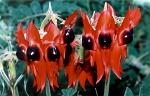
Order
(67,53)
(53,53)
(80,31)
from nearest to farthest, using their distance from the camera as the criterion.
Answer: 1. (53,53)
2. (67,53)
3. (80,31)

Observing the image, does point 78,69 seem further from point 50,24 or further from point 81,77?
point 50,24

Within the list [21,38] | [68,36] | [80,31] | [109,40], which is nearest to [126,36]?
[109,40]

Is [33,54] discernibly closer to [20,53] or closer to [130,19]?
[20,53]

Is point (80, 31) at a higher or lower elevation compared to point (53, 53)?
lower

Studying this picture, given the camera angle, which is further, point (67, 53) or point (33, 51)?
point (67, 53)

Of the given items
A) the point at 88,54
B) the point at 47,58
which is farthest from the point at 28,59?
the point at 88,54

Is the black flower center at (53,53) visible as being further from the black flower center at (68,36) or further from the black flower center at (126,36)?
the black flower center at (126,36)
